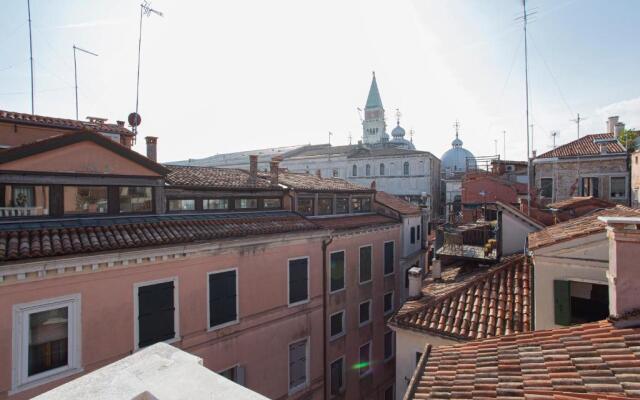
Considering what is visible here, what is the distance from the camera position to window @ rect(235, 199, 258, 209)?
11.8 m

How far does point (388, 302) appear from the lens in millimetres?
16547

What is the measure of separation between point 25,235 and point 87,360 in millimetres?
2813

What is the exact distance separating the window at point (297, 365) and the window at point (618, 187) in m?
19.2

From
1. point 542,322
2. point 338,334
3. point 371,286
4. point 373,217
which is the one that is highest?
point 373,217

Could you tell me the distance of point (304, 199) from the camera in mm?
13820

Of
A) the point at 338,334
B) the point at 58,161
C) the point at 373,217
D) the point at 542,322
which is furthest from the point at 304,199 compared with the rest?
the point at 542,322

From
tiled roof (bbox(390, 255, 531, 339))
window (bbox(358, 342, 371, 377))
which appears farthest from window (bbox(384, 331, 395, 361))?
tiled roof (bbox(390, 255, 531, 339))

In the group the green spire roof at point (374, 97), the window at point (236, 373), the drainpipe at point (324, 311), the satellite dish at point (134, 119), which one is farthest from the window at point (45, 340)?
the green spire roof at point (374, 97)

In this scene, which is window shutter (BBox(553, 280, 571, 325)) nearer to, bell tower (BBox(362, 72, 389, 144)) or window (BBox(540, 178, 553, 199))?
window (BBox(540, 178, 553, 199))

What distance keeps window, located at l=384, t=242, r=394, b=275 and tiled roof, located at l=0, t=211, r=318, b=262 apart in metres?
6.33

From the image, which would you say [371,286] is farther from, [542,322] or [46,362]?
[46,362]

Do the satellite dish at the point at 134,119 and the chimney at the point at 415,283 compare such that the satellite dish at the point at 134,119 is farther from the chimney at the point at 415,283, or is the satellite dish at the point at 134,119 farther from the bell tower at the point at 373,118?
the bell tower at the point at 373,118

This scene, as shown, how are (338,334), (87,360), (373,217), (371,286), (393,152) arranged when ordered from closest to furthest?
(87,360) < (338,334) < (371,286) < (373,217) < (393,152)

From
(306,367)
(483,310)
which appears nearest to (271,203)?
(306,367)
